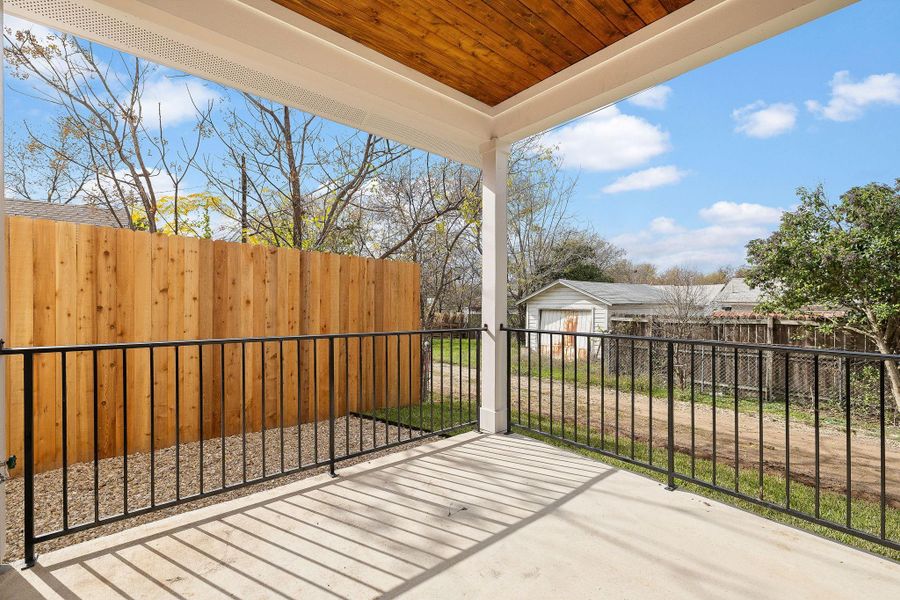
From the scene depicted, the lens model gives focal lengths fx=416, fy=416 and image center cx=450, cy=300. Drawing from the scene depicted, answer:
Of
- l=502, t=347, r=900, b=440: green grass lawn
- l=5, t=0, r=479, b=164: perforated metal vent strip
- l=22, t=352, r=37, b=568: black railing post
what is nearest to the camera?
l=22, t=352, r=37, b=568: black railing post

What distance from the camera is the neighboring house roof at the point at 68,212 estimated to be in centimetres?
427

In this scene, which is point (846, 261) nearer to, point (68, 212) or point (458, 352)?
point (458, 352)

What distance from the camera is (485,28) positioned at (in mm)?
2205

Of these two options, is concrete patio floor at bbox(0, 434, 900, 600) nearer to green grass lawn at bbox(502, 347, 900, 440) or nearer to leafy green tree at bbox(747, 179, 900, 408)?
green grass lawn at bbox(502, 347, 900, 440)

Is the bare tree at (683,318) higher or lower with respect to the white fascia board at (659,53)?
lower

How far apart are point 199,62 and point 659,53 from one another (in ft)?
7.86

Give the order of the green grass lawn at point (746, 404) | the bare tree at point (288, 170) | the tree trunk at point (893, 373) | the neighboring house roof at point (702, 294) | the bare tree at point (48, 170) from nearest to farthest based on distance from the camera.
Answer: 1. the bare tree at point (48, 170)
2. the bare tree at point (288, 170)
3. the tree trunk at point (893, 373)
4. the green grass lawn at point (746, 404)
5. the neighboring house roof at point (702, 294)

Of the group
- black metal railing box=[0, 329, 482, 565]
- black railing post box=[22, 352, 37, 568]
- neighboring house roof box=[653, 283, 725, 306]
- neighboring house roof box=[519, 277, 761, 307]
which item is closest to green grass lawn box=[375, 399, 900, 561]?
black metal railing box=[0, 329, 482, 565]

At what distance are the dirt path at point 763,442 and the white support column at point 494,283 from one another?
0.69ft

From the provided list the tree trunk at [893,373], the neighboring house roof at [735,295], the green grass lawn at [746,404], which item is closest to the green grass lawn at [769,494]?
the green grass lawn at [746,404]

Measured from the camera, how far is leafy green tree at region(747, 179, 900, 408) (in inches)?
201

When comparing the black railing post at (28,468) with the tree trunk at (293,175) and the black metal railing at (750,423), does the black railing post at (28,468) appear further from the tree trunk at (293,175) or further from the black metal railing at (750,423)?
the tree trunk at (293,175)

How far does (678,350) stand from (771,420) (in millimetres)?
1592

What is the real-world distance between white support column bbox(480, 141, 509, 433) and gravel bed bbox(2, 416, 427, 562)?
0.66m
